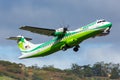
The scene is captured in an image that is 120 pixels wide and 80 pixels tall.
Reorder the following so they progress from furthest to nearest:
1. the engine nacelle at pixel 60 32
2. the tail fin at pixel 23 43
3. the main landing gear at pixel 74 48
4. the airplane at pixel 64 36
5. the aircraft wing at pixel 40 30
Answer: the tail fin at pixel 23 43 → the engine nacelle at pixel 60 32 → the aircraft wing at pixel 40 30 → the main landing gear at pixel 74 48 → the airplane at pixel 64 36

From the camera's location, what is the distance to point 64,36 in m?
89.1

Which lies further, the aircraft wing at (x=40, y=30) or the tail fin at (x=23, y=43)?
the tail fin at (x=23, y=43)

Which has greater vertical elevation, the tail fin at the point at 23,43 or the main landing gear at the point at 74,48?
the tail fin at the point at 23,43

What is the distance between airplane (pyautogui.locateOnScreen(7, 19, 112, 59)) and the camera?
3361 inches

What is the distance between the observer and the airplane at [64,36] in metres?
85.4

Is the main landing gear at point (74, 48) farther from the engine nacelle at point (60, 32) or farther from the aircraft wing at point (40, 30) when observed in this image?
the aircraft wing at point (40, 30)

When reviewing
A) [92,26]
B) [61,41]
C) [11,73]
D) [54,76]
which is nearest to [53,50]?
[61,41]

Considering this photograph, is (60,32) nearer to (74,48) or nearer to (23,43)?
(74,48)

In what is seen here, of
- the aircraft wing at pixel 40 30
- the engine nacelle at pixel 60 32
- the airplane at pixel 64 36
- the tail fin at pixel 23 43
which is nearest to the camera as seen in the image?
the airplane at pixel 64 36

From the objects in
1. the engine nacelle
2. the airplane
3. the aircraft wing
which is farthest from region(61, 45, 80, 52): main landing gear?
the aircraft wing

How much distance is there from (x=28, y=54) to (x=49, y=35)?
5.74 meters

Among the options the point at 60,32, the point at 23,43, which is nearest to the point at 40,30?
the point at 60,32

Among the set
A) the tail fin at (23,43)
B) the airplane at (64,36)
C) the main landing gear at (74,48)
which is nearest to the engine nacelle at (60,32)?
the airplane at (64,36)

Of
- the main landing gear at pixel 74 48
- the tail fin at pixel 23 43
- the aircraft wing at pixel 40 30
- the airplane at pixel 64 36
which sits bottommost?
the main landing gear at pixel 74 48
